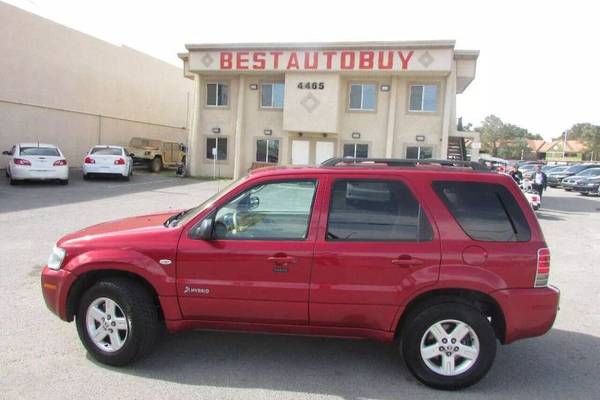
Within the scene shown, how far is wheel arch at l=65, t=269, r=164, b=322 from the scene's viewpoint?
3838 mm

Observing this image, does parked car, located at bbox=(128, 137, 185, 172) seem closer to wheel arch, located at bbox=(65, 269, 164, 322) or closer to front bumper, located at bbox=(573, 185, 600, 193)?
wheel arch, located at bbox=(65, 269, 164, 322)

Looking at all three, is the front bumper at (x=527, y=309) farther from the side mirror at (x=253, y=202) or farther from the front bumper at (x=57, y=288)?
the front bumper at (x=57, y=288)

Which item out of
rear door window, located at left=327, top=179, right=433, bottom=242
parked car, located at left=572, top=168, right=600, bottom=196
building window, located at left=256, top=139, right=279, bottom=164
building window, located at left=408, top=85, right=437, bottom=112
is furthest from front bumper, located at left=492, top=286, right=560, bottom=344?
parked car, located at left=572, top=168, right=600, bottom=196

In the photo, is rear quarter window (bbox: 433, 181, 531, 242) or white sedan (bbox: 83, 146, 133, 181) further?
white sedan (bbox: 83, 146, 133, 181)

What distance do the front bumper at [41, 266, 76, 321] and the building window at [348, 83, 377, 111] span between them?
2079cm

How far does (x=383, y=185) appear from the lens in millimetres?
3758

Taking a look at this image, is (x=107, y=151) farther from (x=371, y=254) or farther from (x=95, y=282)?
(x=371, y=254)

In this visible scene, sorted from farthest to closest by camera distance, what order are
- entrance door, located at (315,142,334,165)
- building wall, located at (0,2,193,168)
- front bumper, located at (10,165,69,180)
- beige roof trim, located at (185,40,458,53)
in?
1. entrance door, located at (315,142,334,165)
2. building wall, located at (0,2,193,168)
3. beige roof trim, located at (185,40,458,53)
4. front bumper, located at (10,165,69,180)

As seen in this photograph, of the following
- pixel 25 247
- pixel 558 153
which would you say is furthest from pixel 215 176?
pixel 558 153

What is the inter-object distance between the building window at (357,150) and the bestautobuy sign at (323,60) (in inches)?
147

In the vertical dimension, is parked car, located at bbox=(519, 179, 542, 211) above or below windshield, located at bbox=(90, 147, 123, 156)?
below

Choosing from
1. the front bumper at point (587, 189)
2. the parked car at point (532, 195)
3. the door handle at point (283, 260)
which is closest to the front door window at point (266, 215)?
the door handle at point (283, 260)

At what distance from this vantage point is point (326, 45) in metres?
22.1

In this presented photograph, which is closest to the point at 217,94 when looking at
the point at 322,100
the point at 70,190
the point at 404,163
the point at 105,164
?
the point at 322,100
